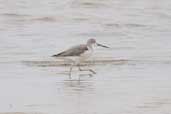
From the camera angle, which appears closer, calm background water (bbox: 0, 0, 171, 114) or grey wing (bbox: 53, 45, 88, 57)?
calm background water (bbox: 0, 0, 171, 114)

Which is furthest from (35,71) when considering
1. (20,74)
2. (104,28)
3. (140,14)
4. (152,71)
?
(140,14)

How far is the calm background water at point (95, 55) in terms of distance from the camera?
10375 millimetres

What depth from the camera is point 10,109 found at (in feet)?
32.5

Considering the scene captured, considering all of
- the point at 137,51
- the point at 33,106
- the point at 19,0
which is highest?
the point at 33,106

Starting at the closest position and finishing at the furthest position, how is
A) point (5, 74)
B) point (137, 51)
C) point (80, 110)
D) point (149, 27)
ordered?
point (80, 110) < point (5, 74) < point (137, 51) < point (149, 27)

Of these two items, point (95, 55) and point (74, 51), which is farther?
point (95, 55)

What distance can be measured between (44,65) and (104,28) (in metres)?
5.62

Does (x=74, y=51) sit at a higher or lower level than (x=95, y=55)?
higher

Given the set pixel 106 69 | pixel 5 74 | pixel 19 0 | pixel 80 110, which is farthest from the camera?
pixel 19 0

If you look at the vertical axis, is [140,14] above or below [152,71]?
below

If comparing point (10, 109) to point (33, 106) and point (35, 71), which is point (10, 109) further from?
point (35, 71)

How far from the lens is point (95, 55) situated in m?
15.4

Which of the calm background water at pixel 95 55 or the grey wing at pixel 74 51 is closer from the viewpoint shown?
the calm background water at pixel 95 55

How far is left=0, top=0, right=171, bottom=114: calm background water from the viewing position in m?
10.4
